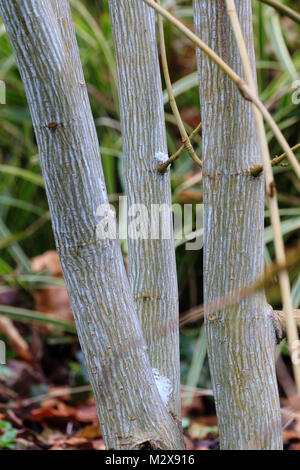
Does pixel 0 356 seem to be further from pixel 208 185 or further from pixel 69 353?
pixel 208 185

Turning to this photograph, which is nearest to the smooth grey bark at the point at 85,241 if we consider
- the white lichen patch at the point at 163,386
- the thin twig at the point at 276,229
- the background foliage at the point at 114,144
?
the white lichen patch at the point at 163,386

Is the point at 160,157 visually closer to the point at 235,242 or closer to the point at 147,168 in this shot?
the point at 147,168

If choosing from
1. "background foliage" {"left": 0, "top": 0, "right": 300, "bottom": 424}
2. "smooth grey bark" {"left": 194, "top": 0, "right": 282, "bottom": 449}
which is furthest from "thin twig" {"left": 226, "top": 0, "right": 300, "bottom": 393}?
"background foliage" {"left": 0, "top": 0, "right": 300, "bottom": 424}

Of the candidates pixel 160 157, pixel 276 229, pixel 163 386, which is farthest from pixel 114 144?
pixel 276 229

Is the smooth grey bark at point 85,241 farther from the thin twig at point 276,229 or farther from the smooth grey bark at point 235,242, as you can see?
the thin twig at point 276,229

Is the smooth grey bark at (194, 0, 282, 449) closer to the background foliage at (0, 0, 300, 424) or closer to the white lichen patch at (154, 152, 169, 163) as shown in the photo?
the white lichen patch at (154, 152, 169, 163)

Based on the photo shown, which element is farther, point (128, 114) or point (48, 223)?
point (48, 223)

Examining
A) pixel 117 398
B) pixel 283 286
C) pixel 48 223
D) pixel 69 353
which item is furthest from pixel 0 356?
pixel 283 286
